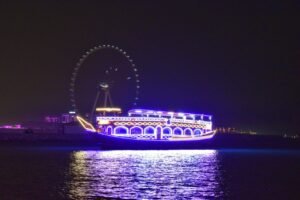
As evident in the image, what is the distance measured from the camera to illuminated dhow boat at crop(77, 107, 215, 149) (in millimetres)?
111938

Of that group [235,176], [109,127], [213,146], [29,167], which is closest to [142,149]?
[109,127]

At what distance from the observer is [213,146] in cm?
13350

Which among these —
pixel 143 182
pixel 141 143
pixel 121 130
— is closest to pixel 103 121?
pixel 121 130

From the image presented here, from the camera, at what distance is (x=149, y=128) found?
116 m

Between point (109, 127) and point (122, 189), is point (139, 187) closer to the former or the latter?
point (122, 189)

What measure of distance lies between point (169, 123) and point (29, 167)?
60105 mm

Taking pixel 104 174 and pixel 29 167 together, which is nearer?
pixel 104 174

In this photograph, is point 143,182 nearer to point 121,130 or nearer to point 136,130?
point 121,130

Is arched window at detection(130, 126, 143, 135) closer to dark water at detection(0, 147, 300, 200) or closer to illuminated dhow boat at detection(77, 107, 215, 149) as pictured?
illuminated dhow boat at detection(77, 107, 215, 149)

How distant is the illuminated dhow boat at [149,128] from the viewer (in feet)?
367

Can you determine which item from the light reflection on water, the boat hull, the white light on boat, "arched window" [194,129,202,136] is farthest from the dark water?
"arched window" [194,129,202,136]

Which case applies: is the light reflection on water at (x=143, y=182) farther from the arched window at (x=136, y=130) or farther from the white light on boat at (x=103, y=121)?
the arched window at (x=136, y=130)

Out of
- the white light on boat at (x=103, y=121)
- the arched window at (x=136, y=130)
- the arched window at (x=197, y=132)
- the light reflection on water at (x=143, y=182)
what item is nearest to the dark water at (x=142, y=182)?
the light reflection on water at (x=143, y=182)

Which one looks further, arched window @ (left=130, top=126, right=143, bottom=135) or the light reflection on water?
arched window @ (left=130, top=126, right=143, bottom=135)
